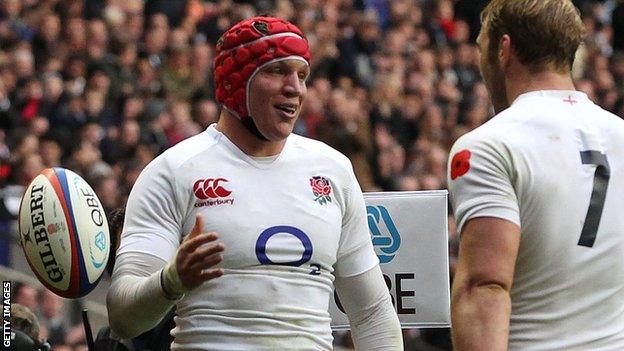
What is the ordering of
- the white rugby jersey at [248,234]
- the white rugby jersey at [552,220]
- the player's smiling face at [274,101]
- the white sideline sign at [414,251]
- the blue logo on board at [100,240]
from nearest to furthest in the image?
the white rugby jersey at [552,220], the white rugby jersey at [248,234], the player's smiling face at [274,101], the blue logo on board at [100,240], the white sideline sign at [414,251]

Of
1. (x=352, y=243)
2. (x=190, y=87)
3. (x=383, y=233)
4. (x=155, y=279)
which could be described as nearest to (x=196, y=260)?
(x=155, y=279)

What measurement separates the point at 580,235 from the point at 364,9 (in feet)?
47.9

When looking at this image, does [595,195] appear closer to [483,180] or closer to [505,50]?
[483,180]

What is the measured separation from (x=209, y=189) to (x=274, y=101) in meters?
0.36

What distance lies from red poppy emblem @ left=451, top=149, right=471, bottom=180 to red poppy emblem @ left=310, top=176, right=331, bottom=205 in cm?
91

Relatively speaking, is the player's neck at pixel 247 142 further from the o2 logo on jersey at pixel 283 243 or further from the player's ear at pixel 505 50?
the player's ear at pixel 505 50

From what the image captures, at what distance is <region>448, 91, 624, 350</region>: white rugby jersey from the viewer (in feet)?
14.0

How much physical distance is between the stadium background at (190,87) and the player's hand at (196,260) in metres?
5.78

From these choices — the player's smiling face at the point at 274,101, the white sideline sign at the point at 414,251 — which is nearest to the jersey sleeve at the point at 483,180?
the player's smiling face at the point at 274,101

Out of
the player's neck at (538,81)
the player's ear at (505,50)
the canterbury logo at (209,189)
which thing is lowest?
the canterbury logo at (209,189)

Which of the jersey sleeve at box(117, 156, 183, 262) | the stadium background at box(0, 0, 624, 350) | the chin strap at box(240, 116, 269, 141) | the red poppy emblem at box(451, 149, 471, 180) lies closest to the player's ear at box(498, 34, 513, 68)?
the red poppy emblem at box(451, 149, 471, 180)

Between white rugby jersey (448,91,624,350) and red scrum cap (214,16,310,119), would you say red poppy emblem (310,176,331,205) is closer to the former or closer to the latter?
red scrum cap (214,16,310,119)

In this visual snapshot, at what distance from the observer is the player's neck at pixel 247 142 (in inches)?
207

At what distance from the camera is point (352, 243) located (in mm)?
5340
